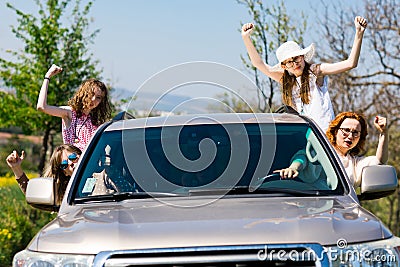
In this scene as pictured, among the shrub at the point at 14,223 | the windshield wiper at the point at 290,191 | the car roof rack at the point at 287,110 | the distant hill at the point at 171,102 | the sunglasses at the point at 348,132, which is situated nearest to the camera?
the windshield wiper at the point at 290,191

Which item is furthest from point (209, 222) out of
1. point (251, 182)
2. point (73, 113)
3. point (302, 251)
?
point (73, 113)

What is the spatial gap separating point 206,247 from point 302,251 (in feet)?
1.46

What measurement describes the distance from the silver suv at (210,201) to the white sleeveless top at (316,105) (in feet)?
3.86

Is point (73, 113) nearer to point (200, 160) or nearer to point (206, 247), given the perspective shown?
point (200, 160)

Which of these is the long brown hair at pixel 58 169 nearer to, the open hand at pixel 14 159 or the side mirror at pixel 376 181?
the open hand at pixel 14 159

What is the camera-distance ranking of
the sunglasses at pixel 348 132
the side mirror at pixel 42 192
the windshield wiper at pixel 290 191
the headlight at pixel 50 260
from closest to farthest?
the headlight at pixel 50 260 → the windshield wiper at pixel 290 191 → the side mirror at pixel 42 192 → the sunglasses at pixel 348 132

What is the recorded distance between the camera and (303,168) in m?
4.80

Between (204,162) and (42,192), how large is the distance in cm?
108

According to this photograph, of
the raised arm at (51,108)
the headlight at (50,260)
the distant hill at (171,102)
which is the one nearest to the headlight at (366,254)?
the headlight at (50,260)

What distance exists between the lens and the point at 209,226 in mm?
3596

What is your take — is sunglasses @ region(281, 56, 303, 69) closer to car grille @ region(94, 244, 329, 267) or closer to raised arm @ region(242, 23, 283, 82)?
raised arm @ region(242, 23, 283, 82)

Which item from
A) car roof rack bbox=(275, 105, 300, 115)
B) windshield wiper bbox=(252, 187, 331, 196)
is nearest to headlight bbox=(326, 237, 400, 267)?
windshield wiper bbox=(252, 187, 331, 196)

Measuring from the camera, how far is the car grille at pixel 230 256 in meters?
3.42

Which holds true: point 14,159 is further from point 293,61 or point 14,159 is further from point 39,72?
point 39,72
